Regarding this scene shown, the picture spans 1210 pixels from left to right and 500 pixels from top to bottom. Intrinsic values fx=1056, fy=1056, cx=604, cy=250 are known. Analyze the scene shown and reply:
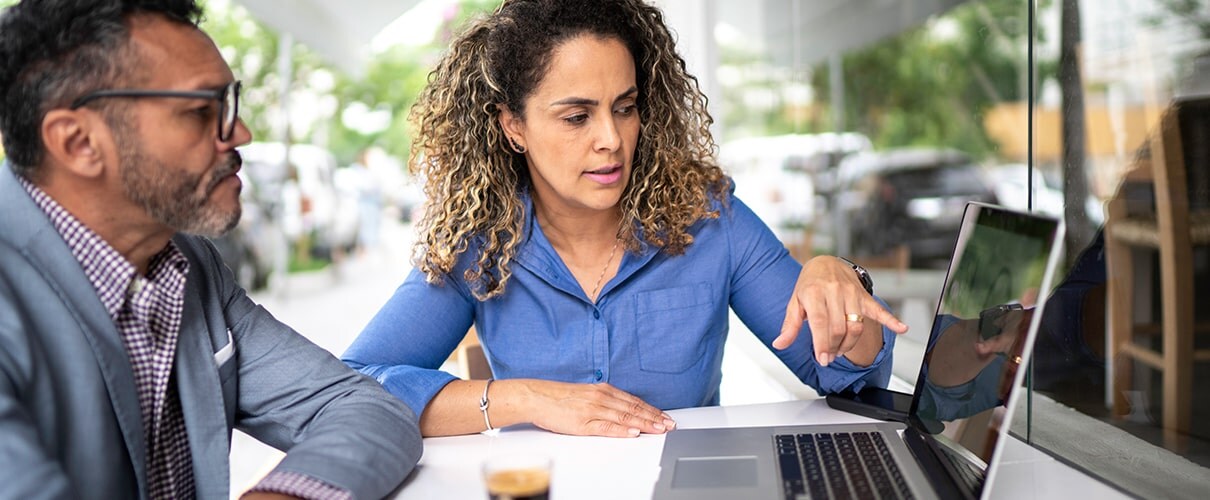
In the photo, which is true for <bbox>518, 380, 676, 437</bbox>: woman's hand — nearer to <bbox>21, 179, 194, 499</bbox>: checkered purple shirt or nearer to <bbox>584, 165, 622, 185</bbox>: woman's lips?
<bbox>584, 165, 622, 185</bbox>: woman's lips

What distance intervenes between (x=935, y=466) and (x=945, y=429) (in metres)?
0.05

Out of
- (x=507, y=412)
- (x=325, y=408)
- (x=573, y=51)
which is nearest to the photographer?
(x=325, y=408)

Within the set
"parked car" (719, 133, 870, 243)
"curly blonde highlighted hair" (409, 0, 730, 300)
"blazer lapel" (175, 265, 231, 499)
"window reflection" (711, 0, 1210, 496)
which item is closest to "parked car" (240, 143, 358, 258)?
"parked car" (719, 133, 870, 243)

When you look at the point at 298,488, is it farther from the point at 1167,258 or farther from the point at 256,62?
the point at 256,62

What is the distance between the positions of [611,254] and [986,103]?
6116 mm

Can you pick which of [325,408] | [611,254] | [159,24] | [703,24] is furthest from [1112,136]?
[703,24]

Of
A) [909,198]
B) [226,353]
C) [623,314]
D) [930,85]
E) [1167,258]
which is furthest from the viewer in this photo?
[909,198]

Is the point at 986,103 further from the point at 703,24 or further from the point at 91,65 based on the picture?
the point at 91,65

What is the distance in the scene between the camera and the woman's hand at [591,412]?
155 cm

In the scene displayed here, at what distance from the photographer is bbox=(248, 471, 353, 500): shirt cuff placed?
47.3 inches

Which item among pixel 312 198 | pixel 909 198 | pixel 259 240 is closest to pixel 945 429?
pixel 909 198

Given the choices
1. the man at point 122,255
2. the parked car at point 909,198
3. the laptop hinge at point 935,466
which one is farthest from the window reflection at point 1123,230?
the parked car at point 909,198

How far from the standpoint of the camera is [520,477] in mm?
1067

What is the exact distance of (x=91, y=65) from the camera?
1.14 m
